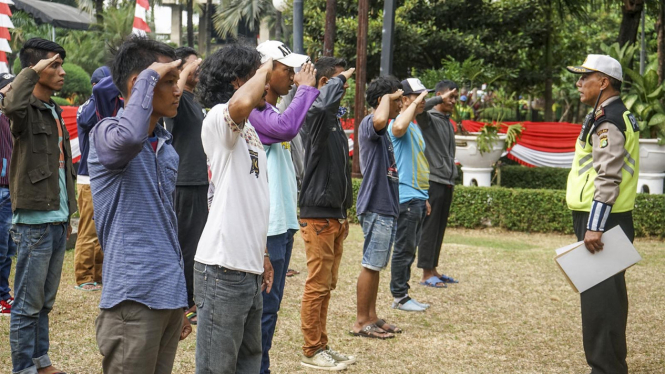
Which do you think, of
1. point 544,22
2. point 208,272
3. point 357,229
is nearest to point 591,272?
point 208,272

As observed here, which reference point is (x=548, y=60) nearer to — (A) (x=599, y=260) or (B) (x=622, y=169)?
(B) (x=622, y=169)

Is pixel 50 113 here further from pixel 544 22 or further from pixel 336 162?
pixel 544 22

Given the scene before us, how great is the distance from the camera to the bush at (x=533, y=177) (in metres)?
14.4

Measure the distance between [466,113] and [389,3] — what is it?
346cm

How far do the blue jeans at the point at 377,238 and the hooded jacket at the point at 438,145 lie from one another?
7.07 ft

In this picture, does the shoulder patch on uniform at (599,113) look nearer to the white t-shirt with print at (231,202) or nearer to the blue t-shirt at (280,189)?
the blue t-shirt at (280,189)

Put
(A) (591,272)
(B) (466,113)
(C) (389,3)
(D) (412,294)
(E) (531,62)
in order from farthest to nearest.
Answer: (E) (531,62)
(B) (466,113)
(C) (389,3)
(D) (412,294)
(A) (591,272)

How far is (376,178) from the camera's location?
5668mm

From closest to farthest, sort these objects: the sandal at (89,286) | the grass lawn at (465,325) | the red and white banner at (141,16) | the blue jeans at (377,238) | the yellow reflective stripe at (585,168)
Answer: the yellow reflective stripe at (585,168), the grass lawn at (465,325), the blue jeans at (377,238), the sandal at (89,286), the red and white banner at (141,16)

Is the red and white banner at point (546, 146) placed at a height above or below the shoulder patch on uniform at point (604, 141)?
below

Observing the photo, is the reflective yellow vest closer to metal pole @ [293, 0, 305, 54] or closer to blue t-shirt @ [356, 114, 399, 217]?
blue t-shirt @ [356, 114, 399, 217]

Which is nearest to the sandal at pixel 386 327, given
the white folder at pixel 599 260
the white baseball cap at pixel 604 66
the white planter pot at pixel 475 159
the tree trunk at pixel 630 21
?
the white folder at pixel 599 260

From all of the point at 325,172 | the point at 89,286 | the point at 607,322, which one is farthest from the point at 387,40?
the point at 607,322

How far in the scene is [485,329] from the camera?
6.23m
